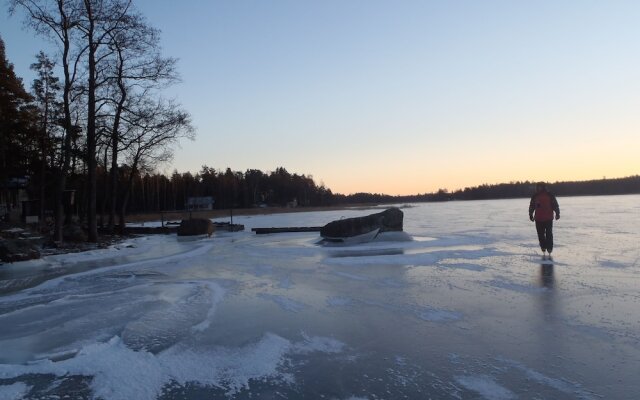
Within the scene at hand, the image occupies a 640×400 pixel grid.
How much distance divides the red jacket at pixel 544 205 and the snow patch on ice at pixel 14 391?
10603 millimetres

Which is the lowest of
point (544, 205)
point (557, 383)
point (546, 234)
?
point (557, 383)

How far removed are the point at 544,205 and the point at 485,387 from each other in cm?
879

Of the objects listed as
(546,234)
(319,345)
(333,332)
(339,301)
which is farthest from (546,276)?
(319,345)

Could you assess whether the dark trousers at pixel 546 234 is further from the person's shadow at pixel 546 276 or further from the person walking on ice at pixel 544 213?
the person's shadow at pixel 546 276

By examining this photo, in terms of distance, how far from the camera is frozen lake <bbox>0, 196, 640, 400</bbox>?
3.71 metres

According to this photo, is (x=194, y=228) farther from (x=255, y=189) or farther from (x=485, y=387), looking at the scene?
(x=255, y=189)

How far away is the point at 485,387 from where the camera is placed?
3570mm

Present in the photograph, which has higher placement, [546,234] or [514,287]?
[546,234]

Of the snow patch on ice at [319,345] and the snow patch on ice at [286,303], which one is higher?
the snow patch on ice at [286,303]

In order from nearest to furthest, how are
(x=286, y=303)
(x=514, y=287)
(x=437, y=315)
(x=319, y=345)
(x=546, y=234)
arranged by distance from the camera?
1. (x=319, y=345)
2. (x=437, y=315)
3. (x=286, y=303)
4. (x=514, y=287)
5. (x=546, y=234)

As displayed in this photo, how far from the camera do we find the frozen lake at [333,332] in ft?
12.2

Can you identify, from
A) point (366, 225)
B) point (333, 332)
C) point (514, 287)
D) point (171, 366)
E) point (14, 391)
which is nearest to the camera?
point (14, 391)

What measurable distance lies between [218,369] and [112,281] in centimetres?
606

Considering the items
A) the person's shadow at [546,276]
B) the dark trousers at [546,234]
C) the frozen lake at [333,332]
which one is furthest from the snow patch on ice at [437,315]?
the dark trousers at [546,234]
